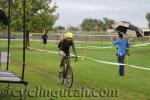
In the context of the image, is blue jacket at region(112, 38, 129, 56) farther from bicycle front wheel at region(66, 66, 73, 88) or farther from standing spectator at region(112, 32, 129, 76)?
bicycle front wheel at region(66, 66, 73, 88)

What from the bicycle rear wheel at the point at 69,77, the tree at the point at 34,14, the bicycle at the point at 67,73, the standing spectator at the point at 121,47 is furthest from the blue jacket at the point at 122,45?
the tree at the point at 34,14

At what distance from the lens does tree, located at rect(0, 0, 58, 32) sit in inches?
1996

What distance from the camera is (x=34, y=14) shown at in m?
52.2

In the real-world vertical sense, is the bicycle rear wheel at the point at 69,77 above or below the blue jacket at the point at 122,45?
below

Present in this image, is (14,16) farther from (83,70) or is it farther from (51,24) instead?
(83,70)

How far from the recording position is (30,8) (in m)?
50.8

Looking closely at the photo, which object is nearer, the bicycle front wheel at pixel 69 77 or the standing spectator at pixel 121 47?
the bicycle front wheel at pixel 69 77

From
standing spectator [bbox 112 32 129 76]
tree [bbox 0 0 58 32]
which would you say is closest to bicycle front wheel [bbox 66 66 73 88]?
standing spectator [bbox 112 32 129 76]

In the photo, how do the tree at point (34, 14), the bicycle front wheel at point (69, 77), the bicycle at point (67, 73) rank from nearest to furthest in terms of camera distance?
the bicycle front wheel at point (69, 77) → the bicycle at point (67, 73) → the tree at point (34, 14)

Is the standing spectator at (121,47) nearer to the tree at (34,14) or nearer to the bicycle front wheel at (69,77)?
the bicycle front wheel at (69,77)

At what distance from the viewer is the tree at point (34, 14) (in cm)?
5069

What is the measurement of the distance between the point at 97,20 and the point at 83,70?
148942 millimetres

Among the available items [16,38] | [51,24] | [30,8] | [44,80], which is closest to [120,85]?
[44,80]

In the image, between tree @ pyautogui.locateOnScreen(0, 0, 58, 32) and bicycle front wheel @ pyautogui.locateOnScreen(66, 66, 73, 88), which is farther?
tree @ pyautogui.locateOnScreen(0, 0, 58, 32)
